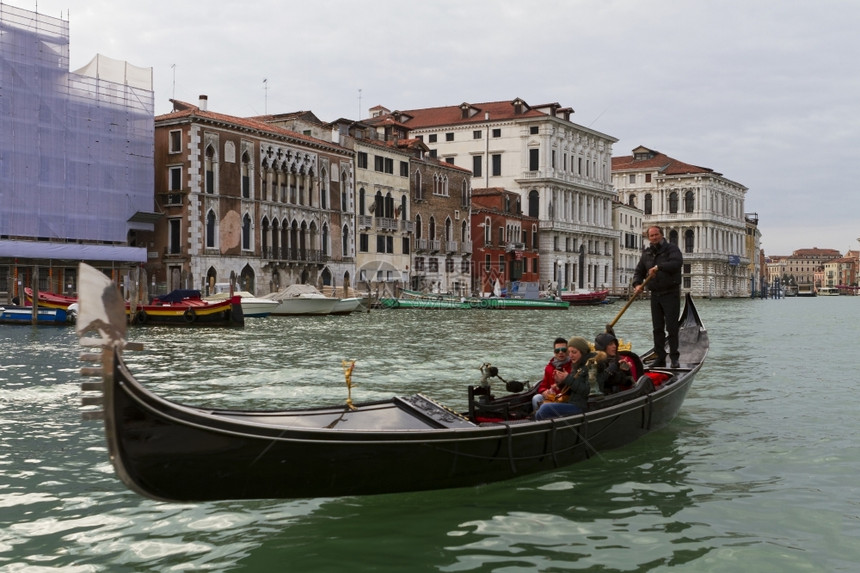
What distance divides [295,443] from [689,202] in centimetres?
7620

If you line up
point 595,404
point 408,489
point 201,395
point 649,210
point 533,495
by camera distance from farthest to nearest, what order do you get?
point 649,210 < point 201,395 < point 595,404 < point 533,495 < point 408,489

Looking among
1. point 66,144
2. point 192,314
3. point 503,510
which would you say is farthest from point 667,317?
point 66,144

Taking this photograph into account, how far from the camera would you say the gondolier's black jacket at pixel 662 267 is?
8.84 m

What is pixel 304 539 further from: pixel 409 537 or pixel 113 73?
pixel 113 73

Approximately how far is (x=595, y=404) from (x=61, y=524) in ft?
12.4

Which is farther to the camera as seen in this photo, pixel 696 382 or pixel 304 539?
pixel 696 382

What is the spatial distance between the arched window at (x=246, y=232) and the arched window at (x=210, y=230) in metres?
1.57

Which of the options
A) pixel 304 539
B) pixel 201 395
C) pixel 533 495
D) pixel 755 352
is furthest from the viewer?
pixel 755 352

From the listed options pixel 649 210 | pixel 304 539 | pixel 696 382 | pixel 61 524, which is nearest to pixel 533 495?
pixel 304 539

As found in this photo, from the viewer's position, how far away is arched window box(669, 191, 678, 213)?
7650 cm

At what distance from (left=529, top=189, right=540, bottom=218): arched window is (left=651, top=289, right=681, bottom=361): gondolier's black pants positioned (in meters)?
46.6

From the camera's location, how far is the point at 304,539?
16.4 feet

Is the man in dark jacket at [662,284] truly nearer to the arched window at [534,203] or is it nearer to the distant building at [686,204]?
the arched window at [534,203]

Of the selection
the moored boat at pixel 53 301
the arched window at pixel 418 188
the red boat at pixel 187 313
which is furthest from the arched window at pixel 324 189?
the moored boat at pixel 53 301
